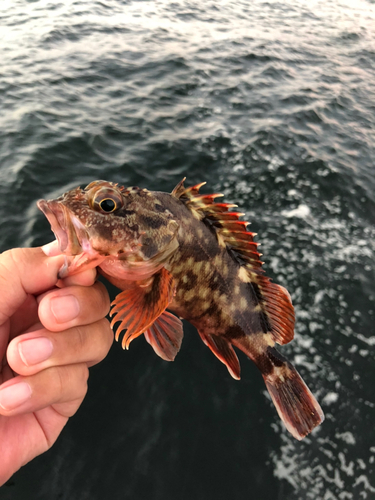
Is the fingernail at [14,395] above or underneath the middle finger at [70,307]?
underneath

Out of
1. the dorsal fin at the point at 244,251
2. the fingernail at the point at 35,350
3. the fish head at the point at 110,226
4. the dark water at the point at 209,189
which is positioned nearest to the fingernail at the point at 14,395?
the fingernail at the point at 35,350

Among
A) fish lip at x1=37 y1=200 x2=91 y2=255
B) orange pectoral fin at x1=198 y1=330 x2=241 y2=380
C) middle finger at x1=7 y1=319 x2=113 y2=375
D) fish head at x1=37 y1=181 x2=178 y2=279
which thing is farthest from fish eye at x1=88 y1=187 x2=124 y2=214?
orange pectoral fin at x1=198 y1=330 x2=241 y2=380

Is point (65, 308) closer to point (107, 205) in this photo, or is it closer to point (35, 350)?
point (35, 350)

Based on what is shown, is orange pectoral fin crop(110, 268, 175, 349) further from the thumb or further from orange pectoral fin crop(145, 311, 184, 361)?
the thumb

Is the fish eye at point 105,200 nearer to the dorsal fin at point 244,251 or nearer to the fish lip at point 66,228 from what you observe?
the fish lip at point 66,228

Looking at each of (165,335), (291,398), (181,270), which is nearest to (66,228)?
(181,270)

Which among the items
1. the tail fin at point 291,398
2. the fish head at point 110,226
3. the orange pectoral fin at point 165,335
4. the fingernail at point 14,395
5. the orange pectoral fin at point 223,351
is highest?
the fish head at point 110,226
